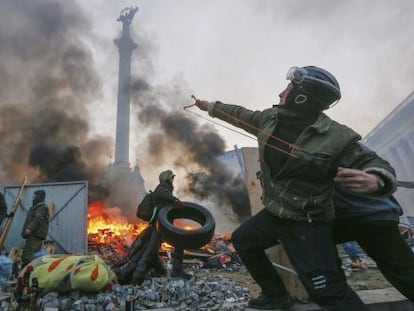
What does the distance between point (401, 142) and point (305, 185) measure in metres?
36.3

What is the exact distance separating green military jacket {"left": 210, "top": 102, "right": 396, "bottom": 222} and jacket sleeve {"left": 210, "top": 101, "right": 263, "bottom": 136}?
604 millimetres

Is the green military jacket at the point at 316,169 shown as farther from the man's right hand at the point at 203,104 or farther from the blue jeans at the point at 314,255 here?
the man's right hand at the point at 203,104

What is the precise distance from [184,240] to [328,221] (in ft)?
12.2

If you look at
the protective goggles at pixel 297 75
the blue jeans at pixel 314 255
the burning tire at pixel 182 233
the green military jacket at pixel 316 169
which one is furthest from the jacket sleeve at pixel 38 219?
the protective goggles at pixel 297 75

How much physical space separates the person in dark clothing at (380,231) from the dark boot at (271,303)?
0.70m

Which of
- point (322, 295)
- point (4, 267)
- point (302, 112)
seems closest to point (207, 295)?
point (322, 295)

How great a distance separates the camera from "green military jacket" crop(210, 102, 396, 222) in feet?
6.23

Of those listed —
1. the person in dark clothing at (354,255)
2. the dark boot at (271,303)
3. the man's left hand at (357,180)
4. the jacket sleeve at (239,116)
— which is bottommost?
the dark boot at (271,303)

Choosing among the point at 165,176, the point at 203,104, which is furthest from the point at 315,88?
the point at 165,176

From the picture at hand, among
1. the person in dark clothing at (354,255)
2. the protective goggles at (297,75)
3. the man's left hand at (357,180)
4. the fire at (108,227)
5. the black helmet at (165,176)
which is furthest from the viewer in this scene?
the fire at (108,227)

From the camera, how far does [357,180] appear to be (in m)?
1.69

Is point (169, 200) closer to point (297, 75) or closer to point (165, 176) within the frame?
point (165, 176)

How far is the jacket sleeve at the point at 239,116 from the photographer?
2.63 m

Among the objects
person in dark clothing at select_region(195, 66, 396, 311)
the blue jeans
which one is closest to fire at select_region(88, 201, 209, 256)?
person in dark clothing at select_region(195, 66, 396, 311)
